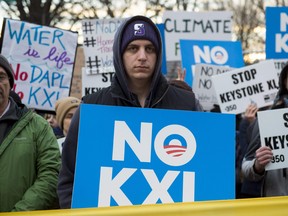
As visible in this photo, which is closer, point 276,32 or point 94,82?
point 94,82

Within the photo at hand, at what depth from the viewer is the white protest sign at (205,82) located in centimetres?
679

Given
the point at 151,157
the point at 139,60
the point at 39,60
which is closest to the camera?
the point at 151,157

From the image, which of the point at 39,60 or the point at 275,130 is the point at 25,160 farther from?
the point at 39,60

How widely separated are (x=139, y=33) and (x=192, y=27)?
16.3ft

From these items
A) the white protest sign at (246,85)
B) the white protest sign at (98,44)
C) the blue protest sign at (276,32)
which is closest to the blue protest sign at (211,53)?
the blue protest sign at (276,32)

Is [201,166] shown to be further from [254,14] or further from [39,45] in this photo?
[254,14]

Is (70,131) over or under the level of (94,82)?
under

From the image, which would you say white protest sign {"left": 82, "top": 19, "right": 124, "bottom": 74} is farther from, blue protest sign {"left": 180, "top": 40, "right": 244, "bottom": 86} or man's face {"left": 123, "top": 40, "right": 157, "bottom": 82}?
man's face {"left": 123, "top": 40, "right": 157, "bottom": 82}

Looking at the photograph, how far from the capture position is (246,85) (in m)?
6.17

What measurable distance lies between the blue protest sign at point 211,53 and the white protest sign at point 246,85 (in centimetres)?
107

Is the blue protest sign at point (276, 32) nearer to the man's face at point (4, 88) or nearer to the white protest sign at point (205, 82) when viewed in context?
the white protest sign at point (205, 82)

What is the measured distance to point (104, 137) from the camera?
273 cm

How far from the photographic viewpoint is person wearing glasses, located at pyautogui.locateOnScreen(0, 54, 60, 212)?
320cm

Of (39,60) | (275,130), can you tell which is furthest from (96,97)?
(39,60)
